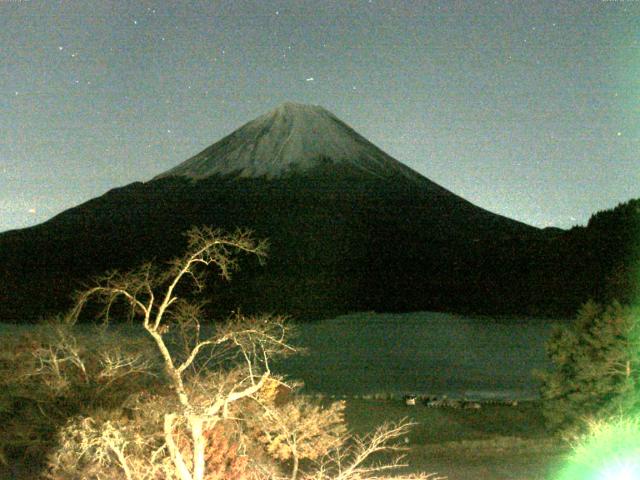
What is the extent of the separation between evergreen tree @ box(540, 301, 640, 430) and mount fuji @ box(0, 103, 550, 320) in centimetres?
3601

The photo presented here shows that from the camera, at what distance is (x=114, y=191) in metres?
96.1

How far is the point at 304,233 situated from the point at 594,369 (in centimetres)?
6801

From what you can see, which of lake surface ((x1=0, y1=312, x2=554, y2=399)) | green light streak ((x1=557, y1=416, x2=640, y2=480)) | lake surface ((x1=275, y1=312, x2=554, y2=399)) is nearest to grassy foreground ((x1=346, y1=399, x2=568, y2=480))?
green light streak ((x1=557, y1=416, x2=640, y2=480))

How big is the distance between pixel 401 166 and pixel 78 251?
39.0 meters

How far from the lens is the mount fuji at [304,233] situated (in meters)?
61.3

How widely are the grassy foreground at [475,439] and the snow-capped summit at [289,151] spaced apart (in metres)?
71.5

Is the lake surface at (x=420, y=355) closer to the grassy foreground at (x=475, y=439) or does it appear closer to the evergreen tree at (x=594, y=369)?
the grassy foreground at (x=475, y=439)

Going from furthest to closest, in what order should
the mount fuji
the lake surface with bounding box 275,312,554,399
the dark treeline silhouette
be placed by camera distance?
1. the mount fuji
2. the dark treeline silhouette
3. the lake surface with bounding box 275,312,554,399

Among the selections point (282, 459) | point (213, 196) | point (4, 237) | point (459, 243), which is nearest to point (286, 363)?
point (282, 459)

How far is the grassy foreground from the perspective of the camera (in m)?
12.4

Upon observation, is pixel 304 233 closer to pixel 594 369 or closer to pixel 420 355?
pixel 420 355

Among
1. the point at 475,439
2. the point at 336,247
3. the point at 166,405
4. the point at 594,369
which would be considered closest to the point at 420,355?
the point at 475,439

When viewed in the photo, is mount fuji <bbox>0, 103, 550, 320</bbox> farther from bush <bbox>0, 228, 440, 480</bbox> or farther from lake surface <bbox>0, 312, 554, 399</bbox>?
bush <bbox>0, 228, 440, 480</bbox>

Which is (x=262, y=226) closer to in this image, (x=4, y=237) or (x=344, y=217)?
(x=344, y=217)
